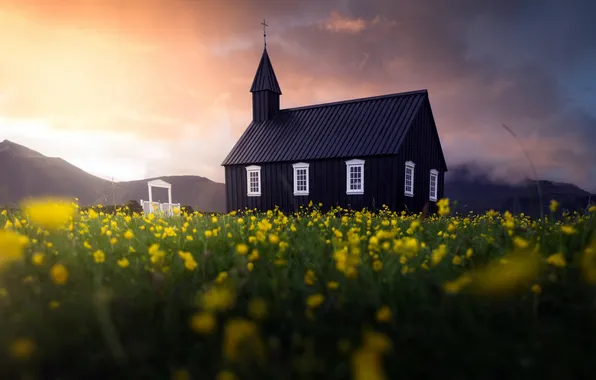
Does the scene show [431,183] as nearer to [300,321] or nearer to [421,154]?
[421,154]

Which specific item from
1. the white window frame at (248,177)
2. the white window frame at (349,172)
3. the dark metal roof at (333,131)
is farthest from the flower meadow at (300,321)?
the white window frame at (248,177)

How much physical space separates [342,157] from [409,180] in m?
3.63

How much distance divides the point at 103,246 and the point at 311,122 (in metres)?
17.7

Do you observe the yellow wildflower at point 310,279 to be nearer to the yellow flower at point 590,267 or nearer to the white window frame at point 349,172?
the yellow flower at point 590,267

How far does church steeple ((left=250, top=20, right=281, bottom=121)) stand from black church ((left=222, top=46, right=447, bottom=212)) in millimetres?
88

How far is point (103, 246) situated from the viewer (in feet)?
13.2

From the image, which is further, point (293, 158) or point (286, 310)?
point (293, 158)

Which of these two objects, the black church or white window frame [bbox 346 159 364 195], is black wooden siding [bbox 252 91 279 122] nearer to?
the black church

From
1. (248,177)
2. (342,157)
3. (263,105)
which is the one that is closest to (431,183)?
(342,157)

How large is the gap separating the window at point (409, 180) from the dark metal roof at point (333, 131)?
1942 mm

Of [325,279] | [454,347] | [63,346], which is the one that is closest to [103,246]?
[63,346]

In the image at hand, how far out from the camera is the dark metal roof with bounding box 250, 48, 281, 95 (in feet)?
76.9

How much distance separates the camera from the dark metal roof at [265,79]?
23438mm

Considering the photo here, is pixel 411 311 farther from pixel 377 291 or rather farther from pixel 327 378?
pixel 327 378
